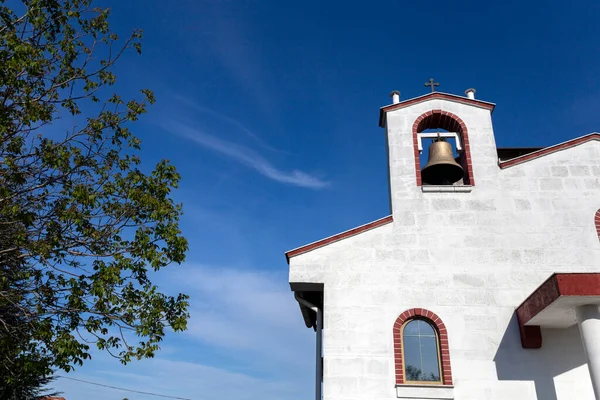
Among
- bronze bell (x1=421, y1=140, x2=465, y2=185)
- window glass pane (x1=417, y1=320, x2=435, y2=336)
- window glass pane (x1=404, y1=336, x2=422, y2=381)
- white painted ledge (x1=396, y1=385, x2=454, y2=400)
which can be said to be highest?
bronze bell (x1=421, y1=140, x2=465, y2=185)

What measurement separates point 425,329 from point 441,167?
408 cm

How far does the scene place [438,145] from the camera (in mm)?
12070

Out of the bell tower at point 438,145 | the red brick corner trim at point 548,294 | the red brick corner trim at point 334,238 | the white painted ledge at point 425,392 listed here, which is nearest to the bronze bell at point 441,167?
the bell tower at point 438,145

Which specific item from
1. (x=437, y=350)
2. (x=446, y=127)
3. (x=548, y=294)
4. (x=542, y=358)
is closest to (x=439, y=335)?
(x=437, y=350)

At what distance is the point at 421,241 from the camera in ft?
34.9

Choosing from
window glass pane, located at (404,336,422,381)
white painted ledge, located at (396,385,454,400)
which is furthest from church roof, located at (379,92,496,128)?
white painted ledge, located at (396,385,454,400)

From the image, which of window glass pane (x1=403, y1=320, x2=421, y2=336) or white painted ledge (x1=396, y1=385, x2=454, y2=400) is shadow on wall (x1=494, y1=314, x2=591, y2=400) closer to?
white painted ledge (x1=396, y1=385, x2=454, y2=400)

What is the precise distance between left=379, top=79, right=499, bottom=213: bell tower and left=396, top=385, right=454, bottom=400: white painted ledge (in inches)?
148

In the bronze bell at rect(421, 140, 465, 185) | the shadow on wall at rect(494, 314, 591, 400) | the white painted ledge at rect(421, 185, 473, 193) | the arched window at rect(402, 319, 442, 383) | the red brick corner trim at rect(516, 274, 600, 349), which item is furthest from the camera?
the bronze bell at rect(421, 140, 465, 185)

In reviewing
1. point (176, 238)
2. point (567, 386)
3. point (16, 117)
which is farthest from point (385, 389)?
point (16, 117)

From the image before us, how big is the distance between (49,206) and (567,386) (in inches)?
393

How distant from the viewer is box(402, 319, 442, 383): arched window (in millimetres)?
9453

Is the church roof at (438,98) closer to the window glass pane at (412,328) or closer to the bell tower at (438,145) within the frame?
the bell tower at (438,145)

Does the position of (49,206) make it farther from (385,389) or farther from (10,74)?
(385,389)
